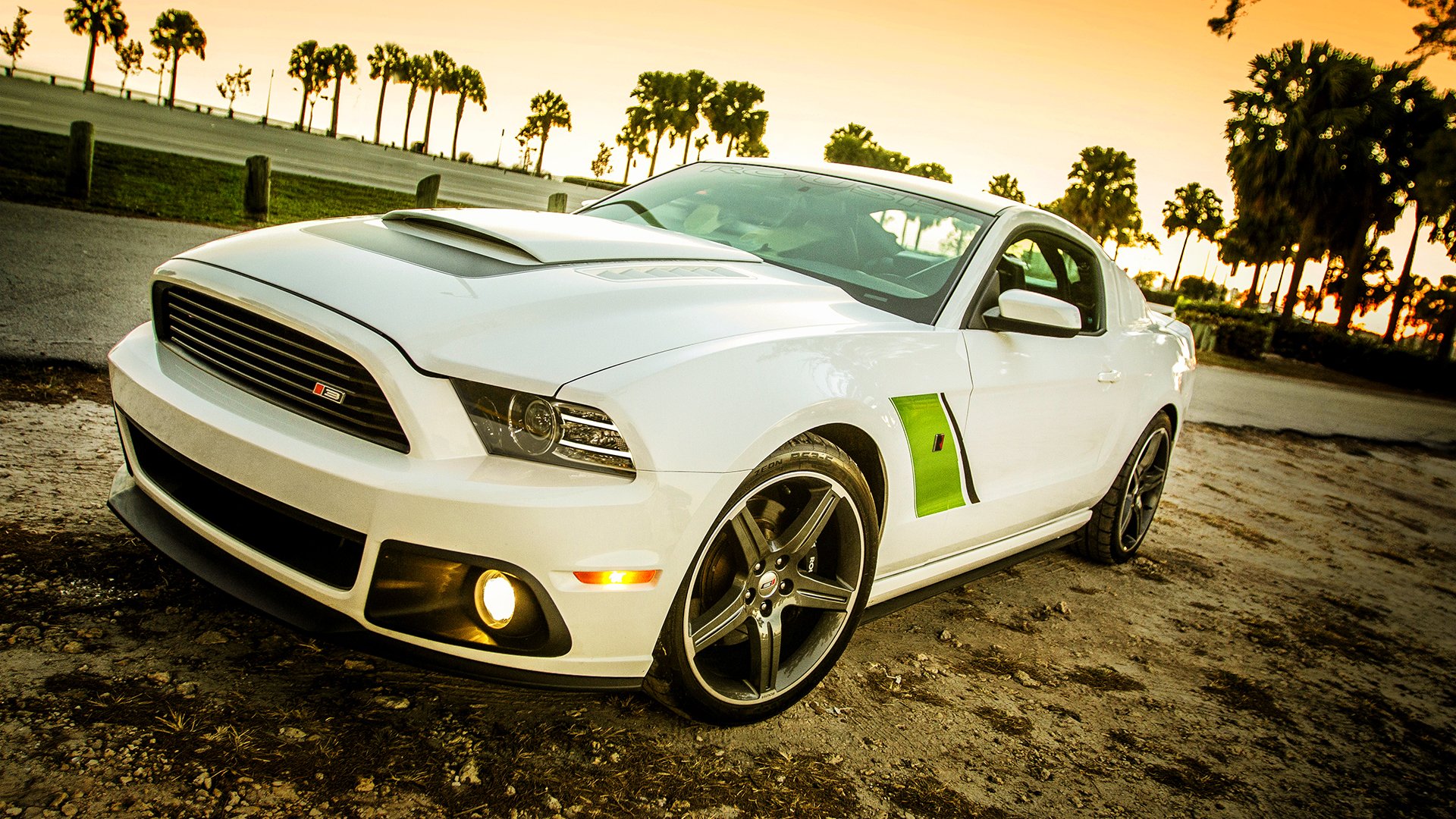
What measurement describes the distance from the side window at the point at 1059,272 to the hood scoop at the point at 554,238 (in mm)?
1088

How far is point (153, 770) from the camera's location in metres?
1.81

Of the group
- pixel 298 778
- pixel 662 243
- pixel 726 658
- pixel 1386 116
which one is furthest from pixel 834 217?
pixel 1386 116

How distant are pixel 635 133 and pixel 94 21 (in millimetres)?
55237

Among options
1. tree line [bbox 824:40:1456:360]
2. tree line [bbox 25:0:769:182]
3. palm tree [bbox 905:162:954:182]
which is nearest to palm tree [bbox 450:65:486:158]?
tree line [bbox 25:0:769:182]

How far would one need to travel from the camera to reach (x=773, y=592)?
240 cm

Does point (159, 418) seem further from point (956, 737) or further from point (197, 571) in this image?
point (956, 737)

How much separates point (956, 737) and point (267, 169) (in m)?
11.5

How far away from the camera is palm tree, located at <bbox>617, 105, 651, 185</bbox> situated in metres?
88.2

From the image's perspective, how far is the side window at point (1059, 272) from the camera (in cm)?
354

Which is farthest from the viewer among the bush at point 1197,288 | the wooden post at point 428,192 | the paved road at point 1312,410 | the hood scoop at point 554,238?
the bush at point 1197,288

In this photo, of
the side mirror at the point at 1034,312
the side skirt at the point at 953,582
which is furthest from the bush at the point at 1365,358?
the side mirror at the point at 1034,312

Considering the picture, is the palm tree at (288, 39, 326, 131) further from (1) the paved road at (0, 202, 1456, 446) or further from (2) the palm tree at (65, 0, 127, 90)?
(1) the paved road at (0, 202, 1456, 446)

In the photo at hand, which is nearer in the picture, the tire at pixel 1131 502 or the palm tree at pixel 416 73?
the tire at pixel 1131 502

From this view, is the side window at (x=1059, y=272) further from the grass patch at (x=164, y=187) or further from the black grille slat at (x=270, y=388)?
the grass patch at (x=164, y=187)
